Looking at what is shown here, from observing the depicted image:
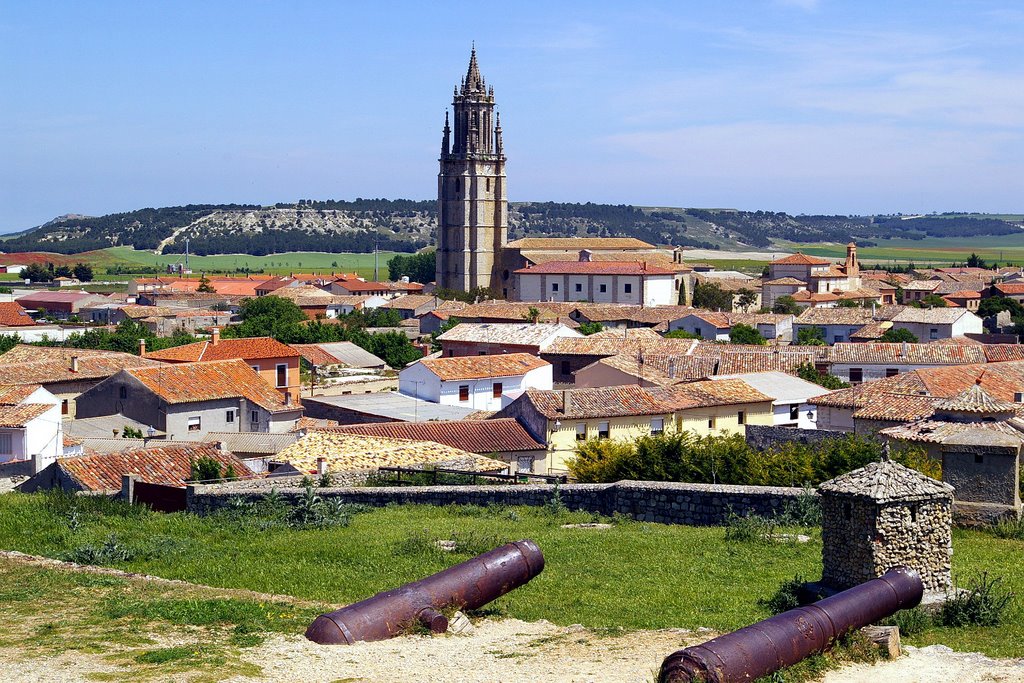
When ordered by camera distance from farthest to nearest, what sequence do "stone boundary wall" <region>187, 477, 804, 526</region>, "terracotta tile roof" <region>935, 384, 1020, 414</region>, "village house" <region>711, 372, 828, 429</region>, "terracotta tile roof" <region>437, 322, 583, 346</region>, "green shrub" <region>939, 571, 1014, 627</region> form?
"terracotta tile roof" <region>437, 322, 583, 346</region>
"village house" <region>711, 372, 828, 429</region>
"terracotta tile roof" <region>935, 384, 1020, 414</region>
"stone boundary wall" <region>187, 477, 804, 526</region>
"green shrub" <region>939, 571, 1014, 627</region>

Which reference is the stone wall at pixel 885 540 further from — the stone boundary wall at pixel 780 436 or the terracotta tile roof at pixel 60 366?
the terracotta tile roof at pixel 60 366

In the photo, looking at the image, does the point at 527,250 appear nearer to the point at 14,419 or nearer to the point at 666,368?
the point at 666,368

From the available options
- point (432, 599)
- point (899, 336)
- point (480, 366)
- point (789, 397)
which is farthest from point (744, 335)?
point (432, 599)

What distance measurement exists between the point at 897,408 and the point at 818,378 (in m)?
18.8

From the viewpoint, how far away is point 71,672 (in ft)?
31.2

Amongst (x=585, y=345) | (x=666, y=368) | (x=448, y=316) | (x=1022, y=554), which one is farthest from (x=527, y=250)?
(x=1022, y=554)

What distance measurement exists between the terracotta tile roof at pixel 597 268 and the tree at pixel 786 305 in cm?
869

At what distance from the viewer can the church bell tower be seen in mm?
120938

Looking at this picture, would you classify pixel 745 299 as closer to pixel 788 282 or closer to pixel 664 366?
pixel 788 282

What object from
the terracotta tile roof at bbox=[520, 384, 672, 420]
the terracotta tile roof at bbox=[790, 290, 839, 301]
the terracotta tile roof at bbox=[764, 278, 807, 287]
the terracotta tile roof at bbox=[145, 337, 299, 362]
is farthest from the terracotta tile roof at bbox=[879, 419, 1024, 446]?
the terracotta tile roof at bbox=[764, 278, 807, 287]

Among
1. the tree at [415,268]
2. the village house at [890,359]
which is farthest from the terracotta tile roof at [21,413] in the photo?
the tree at [415,268]

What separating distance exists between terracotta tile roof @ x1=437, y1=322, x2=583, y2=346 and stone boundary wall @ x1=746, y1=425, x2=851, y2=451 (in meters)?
33.9

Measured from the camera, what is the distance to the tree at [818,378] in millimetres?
45394

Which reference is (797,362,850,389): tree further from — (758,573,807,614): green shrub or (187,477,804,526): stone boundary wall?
(758,573,807,614): green shrub
